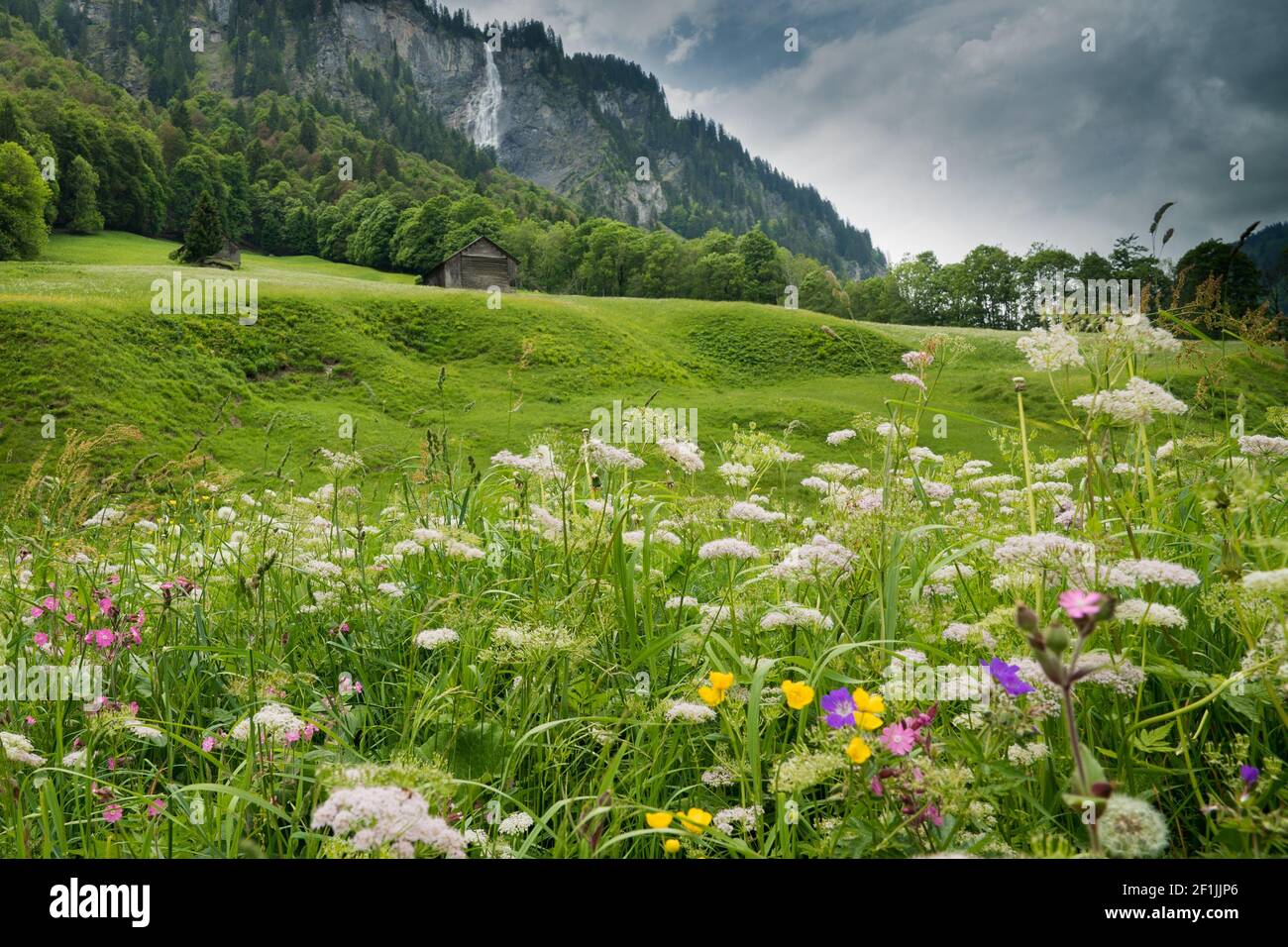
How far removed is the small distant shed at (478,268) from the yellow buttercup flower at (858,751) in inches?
2193

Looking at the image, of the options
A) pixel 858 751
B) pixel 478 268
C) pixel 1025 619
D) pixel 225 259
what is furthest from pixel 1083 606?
pixel 225 259

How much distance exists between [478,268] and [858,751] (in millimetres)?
57269

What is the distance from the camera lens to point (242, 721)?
2289mm

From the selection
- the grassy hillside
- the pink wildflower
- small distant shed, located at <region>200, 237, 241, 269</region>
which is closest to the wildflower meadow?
the pink wildflower

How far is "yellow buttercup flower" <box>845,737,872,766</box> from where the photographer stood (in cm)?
140

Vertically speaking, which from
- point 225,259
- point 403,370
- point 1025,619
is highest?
point 225,259

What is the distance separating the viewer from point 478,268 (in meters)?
55.1

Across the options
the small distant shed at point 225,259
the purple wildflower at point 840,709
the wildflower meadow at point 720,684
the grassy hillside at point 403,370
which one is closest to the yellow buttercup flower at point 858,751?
the wildflower meadow at point 720,684

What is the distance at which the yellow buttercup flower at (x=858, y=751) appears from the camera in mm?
1405

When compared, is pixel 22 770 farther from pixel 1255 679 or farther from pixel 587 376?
pixel 587 376

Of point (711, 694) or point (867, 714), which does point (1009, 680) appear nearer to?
point (867, 714)

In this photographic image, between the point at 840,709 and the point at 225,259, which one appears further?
the point at 225,259
